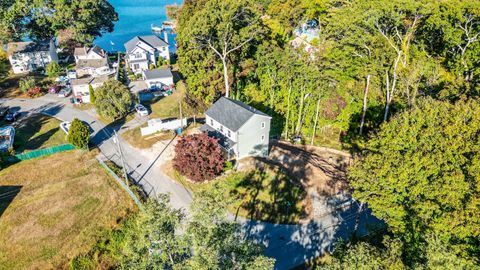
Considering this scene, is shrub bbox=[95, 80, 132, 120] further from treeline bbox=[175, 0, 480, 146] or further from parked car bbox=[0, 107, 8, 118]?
parked car bbox=[0, 107, 8, 118]

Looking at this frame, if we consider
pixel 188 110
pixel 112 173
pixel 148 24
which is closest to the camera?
pixel 112 173

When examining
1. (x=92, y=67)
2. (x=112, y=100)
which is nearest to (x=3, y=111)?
(x=112, y=100)

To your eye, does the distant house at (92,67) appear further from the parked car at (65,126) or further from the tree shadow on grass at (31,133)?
the parked car at (65,126)

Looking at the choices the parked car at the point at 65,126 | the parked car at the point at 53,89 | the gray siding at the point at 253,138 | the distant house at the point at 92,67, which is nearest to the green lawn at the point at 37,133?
the parked car at the point at 65,126

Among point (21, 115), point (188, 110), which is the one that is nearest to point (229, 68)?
point (188, 110)

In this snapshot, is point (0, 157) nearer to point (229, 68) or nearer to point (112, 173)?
point (112, 173)

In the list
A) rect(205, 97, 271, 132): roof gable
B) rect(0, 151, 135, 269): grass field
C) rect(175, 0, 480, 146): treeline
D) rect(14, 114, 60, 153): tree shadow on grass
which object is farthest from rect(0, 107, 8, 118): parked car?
rect(205, 97, 271, 132): roof gable
